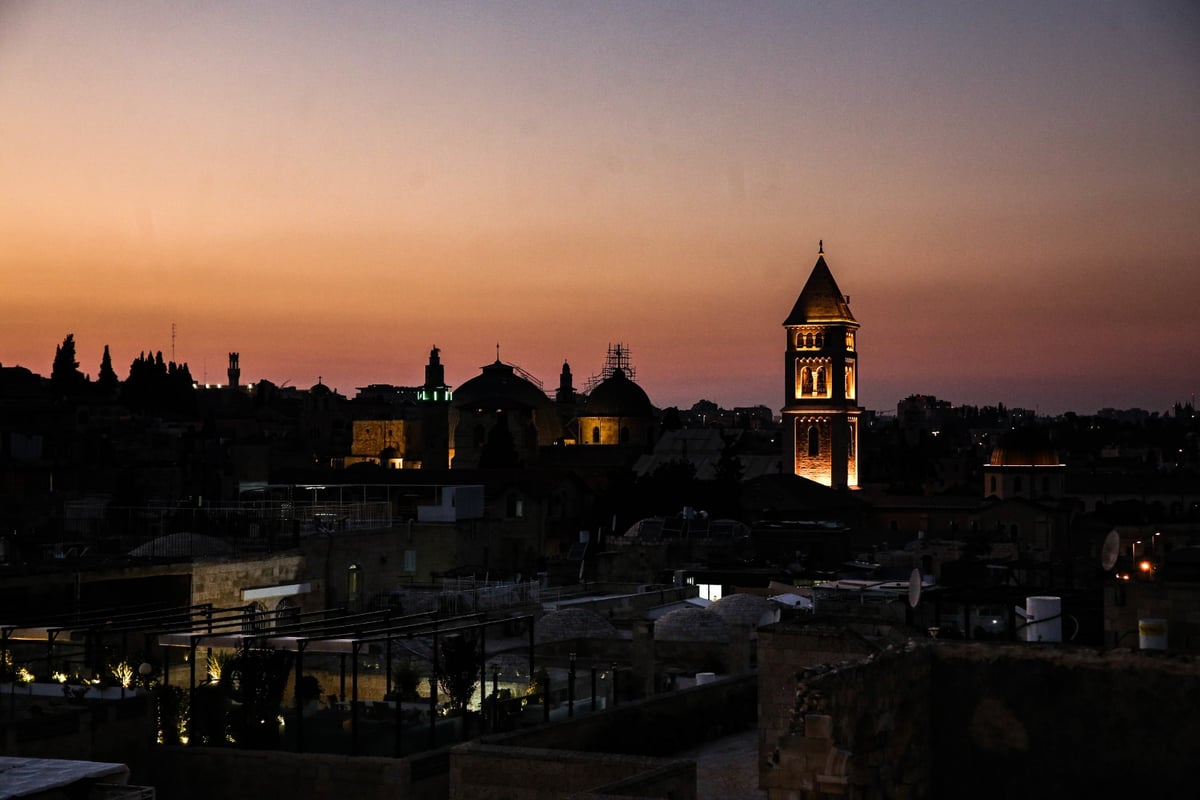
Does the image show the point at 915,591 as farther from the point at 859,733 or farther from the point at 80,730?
the point at 80,730

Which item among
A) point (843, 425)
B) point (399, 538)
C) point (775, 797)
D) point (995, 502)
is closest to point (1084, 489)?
point (843, 425)

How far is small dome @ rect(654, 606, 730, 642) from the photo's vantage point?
2828cm

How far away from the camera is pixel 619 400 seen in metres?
118

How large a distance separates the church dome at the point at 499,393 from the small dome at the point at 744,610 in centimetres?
7677

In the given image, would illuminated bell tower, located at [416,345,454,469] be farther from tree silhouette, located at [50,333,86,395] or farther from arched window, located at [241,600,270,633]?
arched window, located at [241,600,270,633]

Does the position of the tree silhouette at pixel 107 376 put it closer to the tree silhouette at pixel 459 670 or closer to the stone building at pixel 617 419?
the stone building at pixel 617 419

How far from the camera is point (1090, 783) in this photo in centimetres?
1049

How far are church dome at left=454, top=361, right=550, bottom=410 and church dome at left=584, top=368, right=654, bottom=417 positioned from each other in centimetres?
367

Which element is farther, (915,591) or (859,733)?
(915,591)

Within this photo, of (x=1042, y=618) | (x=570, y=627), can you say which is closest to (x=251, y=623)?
(x=570, y=627)

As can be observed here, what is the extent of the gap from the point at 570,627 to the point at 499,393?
280ft

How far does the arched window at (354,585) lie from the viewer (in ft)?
108

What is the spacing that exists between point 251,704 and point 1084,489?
8933 cm

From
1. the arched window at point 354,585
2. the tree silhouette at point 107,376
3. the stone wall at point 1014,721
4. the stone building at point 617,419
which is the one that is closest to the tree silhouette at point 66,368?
the tree silhouette at point 107,376
